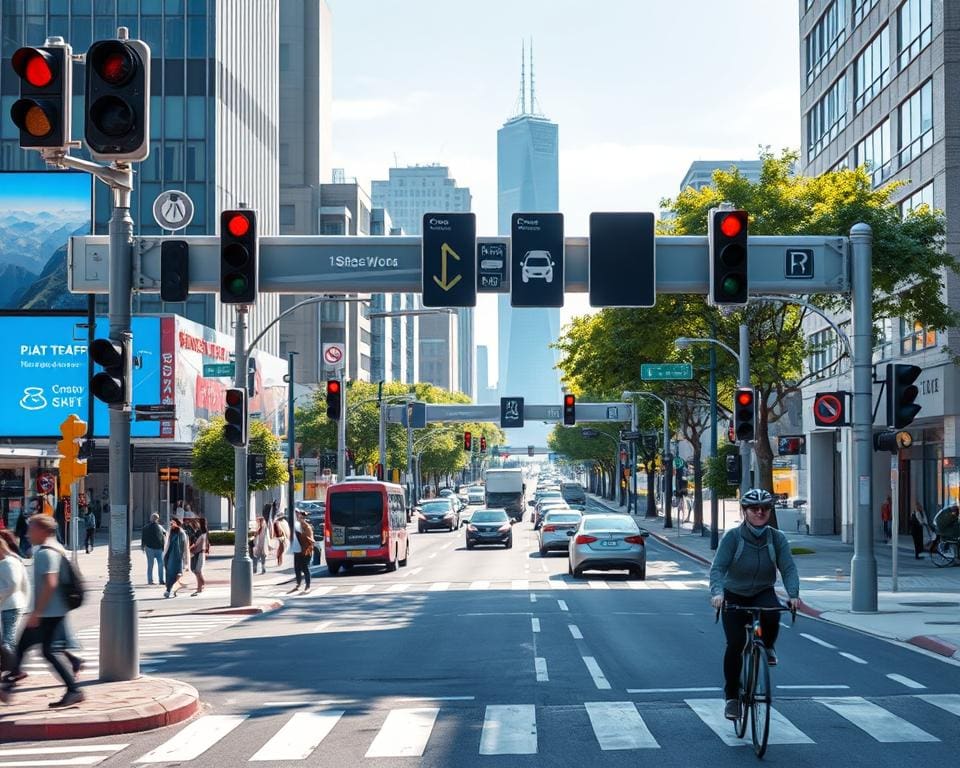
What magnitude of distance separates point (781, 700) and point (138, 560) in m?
37.9

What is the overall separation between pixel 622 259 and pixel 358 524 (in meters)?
17.9

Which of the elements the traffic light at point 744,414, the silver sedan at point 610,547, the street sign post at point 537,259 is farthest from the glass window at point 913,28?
the street sign post at point 537,259

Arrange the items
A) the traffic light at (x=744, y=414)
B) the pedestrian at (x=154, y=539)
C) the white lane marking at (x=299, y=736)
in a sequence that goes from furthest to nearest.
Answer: the pedestrian at (x=154, y=539) → the traffic light at (x=744, y=414) → the white lane marking at (x=299, y=736)

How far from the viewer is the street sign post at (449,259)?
2170 cm

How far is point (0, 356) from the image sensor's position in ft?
163

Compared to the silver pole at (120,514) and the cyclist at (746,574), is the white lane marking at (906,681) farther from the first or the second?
the silver pole at (120,514)

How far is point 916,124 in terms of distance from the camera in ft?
149

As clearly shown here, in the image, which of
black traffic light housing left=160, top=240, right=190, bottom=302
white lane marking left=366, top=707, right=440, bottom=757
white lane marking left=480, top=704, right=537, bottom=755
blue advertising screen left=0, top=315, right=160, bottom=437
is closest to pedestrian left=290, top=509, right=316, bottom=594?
black traffic light housing left=160, top=240, right=190, bottom=302

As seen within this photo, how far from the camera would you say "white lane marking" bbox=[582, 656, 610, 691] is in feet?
46.4

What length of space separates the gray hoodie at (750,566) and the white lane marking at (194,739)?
4420 mm

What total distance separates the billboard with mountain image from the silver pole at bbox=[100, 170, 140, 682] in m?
31.5

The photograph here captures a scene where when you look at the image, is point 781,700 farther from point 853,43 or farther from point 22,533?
point 853,43

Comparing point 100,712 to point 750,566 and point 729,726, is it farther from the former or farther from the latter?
point 750,566

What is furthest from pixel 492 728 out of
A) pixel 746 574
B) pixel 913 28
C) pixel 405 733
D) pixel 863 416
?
pixel 913 28
